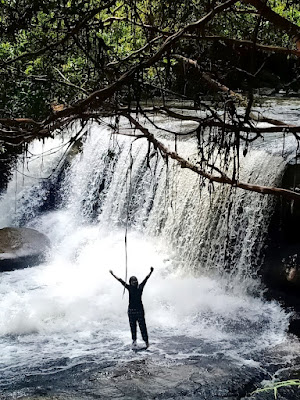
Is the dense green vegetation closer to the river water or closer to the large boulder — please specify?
→ the river water

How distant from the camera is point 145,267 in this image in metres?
11.5

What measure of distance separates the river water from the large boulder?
0.26 metres

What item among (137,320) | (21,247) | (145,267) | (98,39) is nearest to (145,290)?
(145,267)

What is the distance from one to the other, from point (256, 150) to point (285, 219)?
5.62ft

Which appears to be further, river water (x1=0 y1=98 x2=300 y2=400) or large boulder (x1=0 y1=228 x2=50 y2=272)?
large boulder (x1=0 y1=228 x2=50 y2=272)

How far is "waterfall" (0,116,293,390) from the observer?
8672 millimetres

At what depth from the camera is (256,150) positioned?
11.0 meters

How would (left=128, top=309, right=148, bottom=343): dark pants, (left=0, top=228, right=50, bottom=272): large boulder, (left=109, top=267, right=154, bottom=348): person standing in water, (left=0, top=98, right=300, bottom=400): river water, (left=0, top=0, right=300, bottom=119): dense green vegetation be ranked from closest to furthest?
1. (left=0, top=0, right=300, bottom=119): dense green vegetation
2. (left=0, top=98, right=300, bottom=400): river water
3. (left=109, top=267, right=154, bottom=348): person standing in water
4. (left=128, top=309, right=148, bottom=343): dark pants
5. (left=0, top=228, right=50, bottom=272): large boulder

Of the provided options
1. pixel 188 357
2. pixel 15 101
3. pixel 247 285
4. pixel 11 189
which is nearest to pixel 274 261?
pixel 247 285

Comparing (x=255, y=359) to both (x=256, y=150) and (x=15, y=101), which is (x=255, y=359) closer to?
(x=256, y=150)

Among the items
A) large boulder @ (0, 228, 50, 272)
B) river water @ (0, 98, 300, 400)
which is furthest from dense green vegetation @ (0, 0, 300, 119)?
large boulder @ (0, 228, 50, 272)

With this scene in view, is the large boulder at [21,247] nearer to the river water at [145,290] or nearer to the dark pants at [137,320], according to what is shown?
the river water at [145,290]

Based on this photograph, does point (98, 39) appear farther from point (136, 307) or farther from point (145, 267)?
point (145, 267)

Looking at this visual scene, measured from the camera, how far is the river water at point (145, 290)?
24.3 feet
